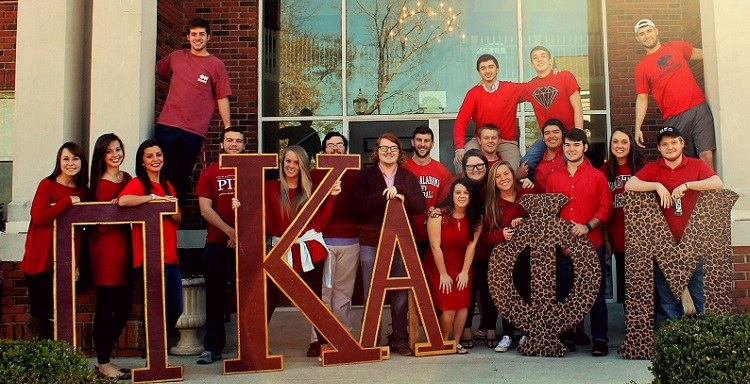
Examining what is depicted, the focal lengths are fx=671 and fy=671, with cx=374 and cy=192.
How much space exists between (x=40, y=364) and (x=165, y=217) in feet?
5.66

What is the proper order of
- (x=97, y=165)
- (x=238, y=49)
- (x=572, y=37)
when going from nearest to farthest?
(x=97, y=165) → (x=238, y=49) → (x=572, y=37)

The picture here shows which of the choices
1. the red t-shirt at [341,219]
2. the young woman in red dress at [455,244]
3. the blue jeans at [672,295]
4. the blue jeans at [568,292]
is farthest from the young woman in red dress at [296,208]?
the blue jeans at [672,295]

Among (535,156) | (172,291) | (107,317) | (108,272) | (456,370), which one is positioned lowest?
(456,370)

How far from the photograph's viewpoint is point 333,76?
841cm

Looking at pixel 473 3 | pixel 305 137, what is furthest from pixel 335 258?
pixel 473 3

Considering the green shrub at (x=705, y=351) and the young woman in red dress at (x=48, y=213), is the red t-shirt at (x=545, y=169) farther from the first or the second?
the young woman in red dress at (x=48, y=213)

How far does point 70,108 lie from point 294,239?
2.65 meters

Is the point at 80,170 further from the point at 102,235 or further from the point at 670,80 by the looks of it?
the point at 670,80

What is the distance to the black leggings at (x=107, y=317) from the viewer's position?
16.0 feet

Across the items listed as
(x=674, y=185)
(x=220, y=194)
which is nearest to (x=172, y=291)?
(x=220, y=194)

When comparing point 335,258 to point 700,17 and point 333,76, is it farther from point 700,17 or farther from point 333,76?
point 700,17

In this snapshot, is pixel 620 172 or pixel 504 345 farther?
pixel 620 172

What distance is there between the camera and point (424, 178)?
589cm

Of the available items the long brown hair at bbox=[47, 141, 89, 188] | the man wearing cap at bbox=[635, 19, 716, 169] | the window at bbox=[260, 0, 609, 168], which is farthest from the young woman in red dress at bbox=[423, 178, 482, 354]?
the window at bbox=[260, 0, 609, 168]
